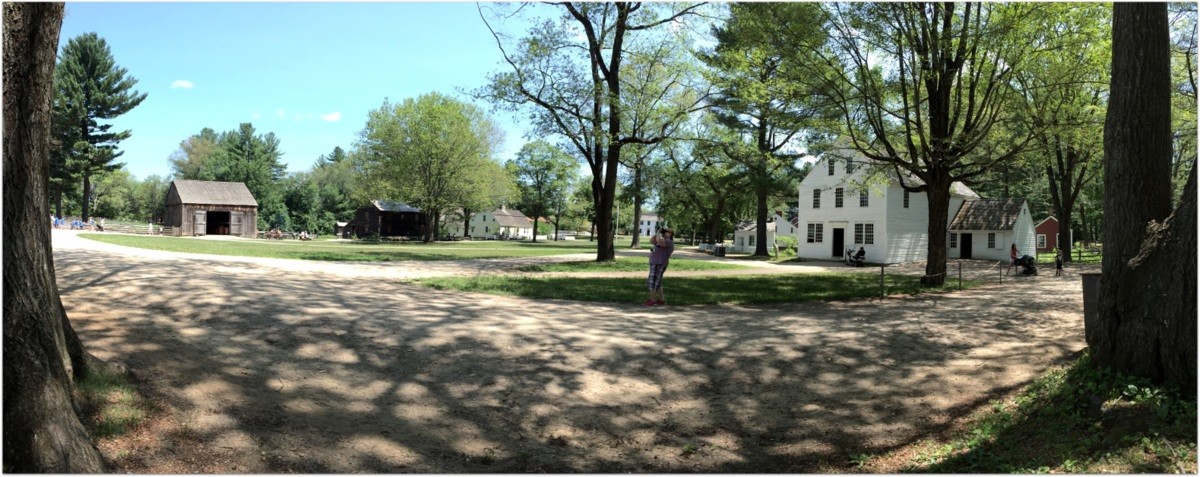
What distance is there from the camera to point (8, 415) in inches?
155

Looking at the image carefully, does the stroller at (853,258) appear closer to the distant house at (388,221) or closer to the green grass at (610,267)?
the green grass at (610,267)

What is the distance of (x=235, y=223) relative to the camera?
5750 cm

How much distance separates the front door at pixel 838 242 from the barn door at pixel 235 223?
165ft

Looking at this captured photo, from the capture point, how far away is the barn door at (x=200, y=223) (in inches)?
2184

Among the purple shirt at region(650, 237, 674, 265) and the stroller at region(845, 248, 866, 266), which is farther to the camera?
the stroller at region(845, 248, 866, 266)

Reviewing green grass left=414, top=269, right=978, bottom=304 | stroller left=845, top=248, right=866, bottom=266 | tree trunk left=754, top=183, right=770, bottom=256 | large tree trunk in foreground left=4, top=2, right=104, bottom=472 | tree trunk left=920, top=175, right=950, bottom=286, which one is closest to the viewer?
large tree trunk in foreground left=4, top=2, right=104, bottom=472

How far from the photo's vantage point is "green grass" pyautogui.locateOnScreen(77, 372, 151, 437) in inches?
188

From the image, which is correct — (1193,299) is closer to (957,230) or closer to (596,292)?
(596,292)

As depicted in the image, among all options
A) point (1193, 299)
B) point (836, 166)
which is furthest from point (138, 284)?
point (836, 166)

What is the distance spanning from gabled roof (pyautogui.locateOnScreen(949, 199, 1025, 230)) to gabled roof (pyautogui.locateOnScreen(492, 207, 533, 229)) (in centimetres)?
7492

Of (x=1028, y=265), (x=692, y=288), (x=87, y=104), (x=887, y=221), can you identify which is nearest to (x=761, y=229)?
Answer: (x=887, y=221)

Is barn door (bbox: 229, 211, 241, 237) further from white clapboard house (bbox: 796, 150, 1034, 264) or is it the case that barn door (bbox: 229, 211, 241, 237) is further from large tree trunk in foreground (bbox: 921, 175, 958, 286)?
large tree trunk in foreground (bbox: 921, 175, 958, 286)

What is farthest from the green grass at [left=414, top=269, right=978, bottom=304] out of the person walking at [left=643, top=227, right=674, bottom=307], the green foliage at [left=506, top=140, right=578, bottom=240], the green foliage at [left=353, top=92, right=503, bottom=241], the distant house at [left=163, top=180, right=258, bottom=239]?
the green foliage at [left=506, top=140, right=578, bottom=240]

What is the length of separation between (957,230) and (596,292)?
3236cm
